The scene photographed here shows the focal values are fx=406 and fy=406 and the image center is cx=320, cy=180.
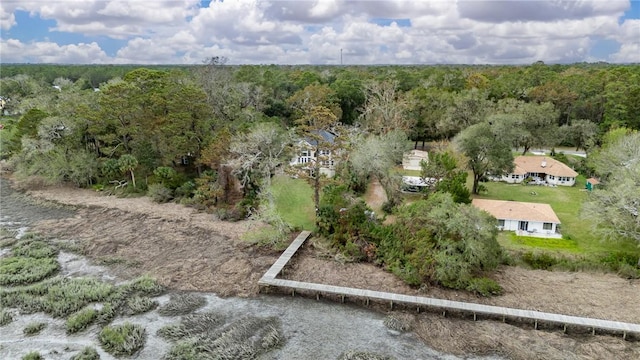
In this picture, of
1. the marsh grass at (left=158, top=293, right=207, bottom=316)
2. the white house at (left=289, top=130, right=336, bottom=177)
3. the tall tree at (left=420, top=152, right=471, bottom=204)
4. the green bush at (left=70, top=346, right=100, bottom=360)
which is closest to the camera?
the green bush at (left=70, top=346, right=100, bottom=360)

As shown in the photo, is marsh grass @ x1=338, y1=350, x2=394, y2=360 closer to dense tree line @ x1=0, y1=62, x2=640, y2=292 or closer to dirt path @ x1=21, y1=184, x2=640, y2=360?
dirt path @ x1=21, y1=184, x2=640, y2=360

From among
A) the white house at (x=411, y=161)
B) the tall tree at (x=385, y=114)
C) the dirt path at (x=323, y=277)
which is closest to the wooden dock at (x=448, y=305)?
the dirt path at (x=323, y=277)

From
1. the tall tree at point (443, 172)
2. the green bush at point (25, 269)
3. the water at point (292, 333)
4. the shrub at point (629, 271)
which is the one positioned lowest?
the water at point (292, 333)

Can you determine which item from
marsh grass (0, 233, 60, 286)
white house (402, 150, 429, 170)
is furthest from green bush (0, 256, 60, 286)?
white house (402, 150, 429, 170)

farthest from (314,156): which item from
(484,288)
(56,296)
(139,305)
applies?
(56,296)

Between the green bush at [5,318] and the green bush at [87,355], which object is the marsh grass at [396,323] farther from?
the green bush at [5,318]

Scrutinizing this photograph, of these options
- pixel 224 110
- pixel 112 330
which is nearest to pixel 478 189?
pixel 224 110
